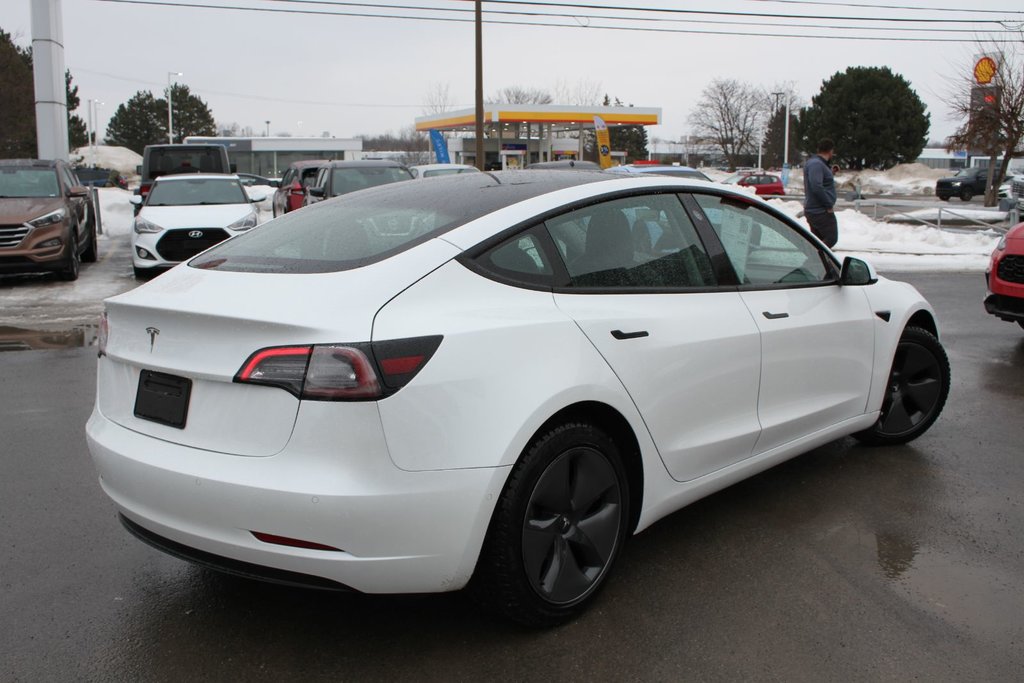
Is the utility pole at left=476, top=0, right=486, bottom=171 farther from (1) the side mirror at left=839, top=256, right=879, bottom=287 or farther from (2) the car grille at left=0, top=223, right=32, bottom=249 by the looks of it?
(1) the side mirror at left=839, top=256, right=879, bottom=287

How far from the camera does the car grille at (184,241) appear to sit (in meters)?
13.4

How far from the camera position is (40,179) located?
14.0 metres

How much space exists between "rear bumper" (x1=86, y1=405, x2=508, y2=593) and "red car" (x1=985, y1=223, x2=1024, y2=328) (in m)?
6.59

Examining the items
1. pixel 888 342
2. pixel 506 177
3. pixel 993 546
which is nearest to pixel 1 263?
pixel 506 177

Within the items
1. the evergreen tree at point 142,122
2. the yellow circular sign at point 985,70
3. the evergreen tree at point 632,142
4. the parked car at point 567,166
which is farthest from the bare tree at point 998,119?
the evergreen tree at point 142,122

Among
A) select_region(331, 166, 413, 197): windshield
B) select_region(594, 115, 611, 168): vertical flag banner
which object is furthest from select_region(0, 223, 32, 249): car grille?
select_region(594, 115, 611, 168): vertical flag banner

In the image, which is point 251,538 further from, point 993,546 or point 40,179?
point 40,179

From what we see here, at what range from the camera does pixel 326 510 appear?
9.07 feet

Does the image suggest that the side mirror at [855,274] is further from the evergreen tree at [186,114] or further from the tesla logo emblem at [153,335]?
the evergreen tree at [186,114]

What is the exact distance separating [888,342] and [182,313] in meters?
3.62

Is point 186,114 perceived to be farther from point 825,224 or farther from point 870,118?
point 825,224

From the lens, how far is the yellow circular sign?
3161 cm

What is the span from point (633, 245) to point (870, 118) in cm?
6524

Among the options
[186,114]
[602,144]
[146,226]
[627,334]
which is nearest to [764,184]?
[602,144]
